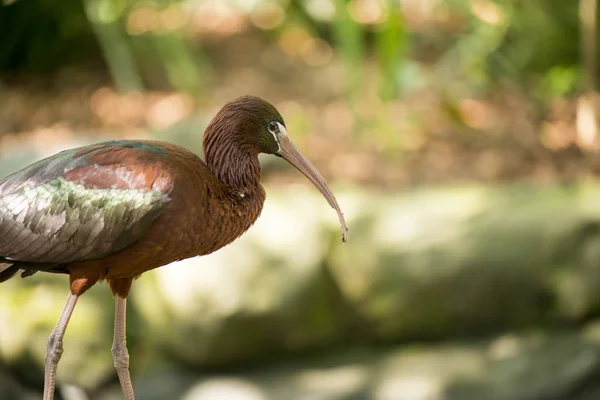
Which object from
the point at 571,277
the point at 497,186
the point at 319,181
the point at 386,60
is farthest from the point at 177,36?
the point at 319,181

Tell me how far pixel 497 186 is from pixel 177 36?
267 centimetres

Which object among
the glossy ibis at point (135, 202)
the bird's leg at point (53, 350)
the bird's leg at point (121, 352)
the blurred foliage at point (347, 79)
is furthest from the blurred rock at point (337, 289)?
the glossy ibis at point (135, 202)

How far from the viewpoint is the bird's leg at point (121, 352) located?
316 cm

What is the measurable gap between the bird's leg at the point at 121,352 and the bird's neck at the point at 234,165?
575 millimetres

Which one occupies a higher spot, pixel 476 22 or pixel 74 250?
pixel 476 22

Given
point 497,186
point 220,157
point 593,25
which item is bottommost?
point 220,157

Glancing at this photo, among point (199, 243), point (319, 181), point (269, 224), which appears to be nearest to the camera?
point (199, 243)

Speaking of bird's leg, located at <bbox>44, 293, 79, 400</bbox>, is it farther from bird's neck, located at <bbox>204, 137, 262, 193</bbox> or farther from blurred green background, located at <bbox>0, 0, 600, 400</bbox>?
blurred green background, located at <bbox>0, 0, 600, 400</bbox>

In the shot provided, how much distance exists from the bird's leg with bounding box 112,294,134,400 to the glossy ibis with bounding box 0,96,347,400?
8.1 inches

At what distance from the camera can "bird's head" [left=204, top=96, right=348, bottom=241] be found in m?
2.91

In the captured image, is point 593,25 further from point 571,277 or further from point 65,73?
point 65,73

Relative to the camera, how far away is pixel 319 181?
3.07 meters

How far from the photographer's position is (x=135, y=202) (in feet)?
9.28

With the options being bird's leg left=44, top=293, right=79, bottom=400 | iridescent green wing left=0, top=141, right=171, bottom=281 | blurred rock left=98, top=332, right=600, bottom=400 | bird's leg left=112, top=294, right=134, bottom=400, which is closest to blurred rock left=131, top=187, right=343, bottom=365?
blurred rock left=98, top=332, right=600, bottom=400
